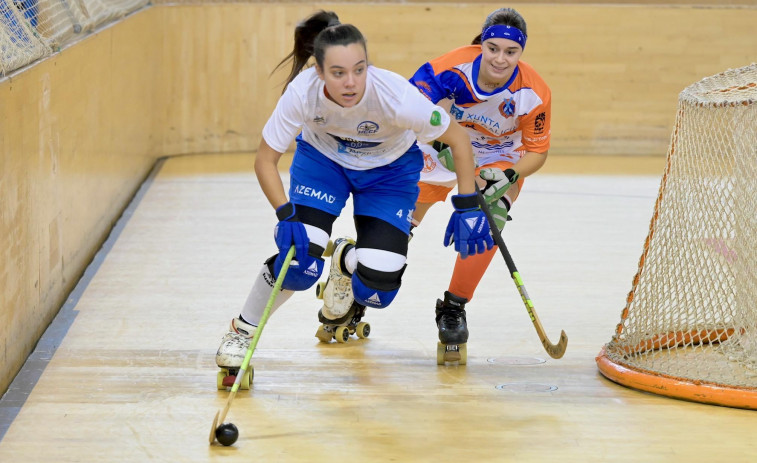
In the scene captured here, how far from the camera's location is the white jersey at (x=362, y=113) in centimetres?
347

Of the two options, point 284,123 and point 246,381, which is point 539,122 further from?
point 246,381

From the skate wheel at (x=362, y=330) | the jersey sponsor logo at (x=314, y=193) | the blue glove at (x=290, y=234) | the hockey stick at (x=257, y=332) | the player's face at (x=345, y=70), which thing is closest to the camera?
the hockey stick at (x=257, y=332)

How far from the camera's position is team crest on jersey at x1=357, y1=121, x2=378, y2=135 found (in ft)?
11.7

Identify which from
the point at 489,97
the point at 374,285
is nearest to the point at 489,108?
the point at 489,97

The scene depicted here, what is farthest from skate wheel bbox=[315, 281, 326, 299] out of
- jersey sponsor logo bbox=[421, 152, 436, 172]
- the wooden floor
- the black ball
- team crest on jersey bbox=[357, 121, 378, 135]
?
the black ball

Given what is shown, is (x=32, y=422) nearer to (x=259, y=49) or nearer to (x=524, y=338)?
(x=524, y=338)

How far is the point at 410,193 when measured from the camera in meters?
3.80

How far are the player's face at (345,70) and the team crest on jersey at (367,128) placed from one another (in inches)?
6.6

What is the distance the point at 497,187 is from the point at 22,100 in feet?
5.81

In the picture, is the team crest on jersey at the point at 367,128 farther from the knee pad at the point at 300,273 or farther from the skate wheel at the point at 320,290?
the skate wheel at the point at 320,290

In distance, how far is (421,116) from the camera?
3469 mm

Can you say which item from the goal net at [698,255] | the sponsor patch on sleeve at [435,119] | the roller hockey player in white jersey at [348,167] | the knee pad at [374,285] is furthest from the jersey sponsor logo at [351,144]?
the goal net at [698,255]

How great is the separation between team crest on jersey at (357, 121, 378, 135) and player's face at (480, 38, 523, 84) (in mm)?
606

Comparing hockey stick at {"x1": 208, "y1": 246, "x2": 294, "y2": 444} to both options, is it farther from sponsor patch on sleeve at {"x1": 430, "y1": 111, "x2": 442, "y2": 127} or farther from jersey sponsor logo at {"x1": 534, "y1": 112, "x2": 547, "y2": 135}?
jersey sponsor logo at {"x1": 534, "y1": 112, "x2": 547, "y2": 135}
